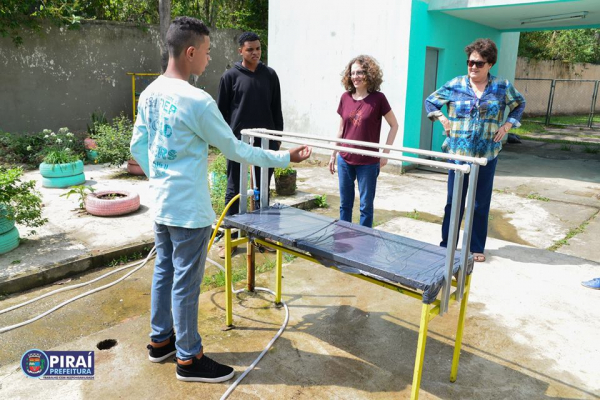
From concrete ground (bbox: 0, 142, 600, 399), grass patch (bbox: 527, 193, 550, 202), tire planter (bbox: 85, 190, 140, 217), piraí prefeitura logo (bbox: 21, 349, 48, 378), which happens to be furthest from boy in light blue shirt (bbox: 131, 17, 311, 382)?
grass patch (bbox: 527, 193, 550, 202)

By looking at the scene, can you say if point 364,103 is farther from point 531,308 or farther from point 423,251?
point 531,308

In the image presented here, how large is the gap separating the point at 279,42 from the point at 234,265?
6.80 m

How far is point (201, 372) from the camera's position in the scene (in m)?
2.56

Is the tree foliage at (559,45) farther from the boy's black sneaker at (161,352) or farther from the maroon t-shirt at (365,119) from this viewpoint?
the boy's black sneaker at (161,352)

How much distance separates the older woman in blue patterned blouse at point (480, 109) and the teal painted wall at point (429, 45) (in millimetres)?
4047

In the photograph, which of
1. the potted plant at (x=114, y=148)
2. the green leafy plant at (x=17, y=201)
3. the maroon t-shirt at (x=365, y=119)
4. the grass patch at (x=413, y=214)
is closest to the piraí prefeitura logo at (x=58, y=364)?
the green leafy plant at (x=17, y=201)

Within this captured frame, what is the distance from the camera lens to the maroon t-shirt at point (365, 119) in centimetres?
390

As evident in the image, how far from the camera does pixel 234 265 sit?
4.29 meters

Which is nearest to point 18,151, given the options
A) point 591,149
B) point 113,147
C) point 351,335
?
point 113,147

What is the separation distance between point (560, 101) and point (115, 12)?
18.3 m

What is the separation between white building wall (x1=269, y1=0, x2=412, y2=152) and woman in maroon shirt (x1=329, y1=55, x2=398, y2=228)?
14.0 feet

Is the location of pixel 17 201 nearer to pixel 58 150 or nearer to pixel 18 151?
pixel 58 150

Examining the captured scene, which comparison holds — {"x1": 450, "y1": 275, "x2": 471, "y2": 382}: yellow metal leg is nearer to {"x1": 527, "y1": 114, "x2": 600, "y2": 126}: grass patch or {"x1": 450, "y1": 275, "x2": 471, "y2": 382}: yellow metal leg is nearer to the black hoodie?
the black hoodie

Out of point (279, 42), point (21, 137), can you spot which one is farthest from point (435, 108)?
point (21, 137)
